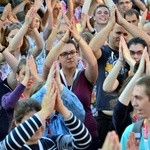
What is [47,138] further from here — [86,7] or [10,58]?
[86,7]

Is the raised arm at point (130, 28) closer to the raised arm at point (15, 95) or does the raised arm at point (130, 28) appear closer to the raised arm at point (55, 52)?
the raised arm at point (55, 52)

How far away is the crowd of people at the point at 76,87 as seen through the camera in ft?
12.0

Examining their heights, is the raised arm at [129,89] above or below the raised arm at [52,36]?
below

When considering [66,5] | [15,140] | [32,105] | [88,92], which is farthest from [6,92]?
[66,5]

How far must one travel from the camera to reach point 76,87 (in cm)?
516

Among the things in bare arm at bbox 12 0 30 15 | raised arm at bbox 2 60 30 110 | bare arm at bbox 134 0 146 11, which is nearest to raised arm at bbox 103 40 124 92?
raised arm at bbox 2 60 30 110

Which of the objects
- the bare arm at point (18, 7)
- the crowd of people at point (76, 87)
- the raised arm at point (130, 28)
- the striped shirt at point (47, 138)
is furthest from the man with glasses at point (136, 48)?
the bare arm at point (18, 7)

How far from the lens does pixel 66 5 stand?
29.2ft

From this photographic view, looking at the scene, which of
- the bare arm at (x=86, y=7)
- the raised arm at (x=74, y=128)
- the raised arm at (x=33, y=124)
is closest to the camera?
the raised arm at (x=33, y=124)

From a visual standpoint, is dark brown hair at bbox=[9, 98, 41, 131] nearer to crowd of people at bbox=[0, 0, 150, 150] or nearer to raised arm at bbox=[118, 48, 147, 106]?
crowd of people at bbox=[0, 0, 150, 150]

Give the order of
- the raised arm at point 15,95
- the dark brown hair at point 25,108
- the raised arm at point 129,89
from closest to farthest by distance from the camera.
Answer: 1. the dark brown hair at point 25,108
2. the raised arm at point 129,89
3. the raised arm at point 15,95

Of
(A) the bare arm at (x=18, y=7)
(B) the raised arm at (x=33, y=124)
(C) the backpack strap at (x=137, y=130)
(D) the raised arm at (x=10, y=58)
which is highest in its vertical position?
(A) the bare arm at (x=18, y=7)

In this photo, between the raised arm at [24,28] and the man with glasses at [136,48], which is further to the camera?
the raised arm at [24,28]

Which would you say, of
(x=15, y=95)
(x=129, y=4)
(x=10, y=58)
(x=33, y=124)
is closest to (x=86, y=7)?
(x=129, y=4)
